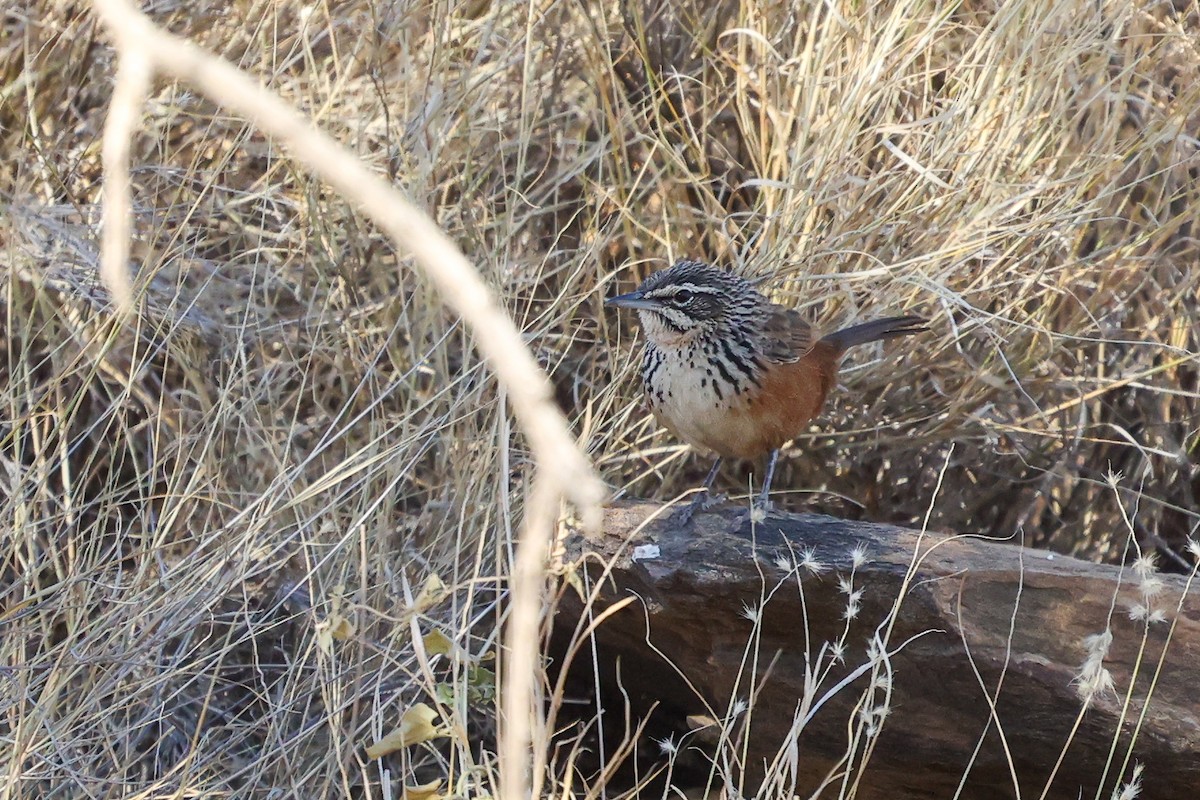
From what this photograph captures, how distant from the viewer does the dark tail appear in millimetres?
4105

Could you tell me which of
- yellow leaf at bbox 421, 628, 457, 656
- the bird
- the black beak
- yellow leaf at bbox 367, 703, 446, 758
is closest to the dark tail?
the bird

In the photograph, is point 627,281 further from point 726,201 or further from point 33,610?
point 33,610

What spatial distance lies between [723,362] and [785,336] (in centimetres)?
22

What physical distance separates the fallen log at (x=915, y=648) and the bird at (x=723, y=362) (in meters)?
0.32

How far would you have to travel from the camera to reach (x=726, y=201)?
4863mm

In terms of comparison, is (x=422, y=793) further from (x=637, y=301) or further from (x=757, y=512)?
(x=637, y=301)

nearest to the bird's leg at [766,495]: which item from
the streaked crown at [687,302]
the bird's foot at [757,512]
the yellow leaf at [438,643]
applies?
the bird's foot at [757,512]

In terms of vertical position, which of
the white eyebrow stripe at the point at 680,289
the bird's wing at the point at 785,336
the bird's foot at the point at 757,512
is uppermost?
the white eyebrow stripe at the point at 680,289

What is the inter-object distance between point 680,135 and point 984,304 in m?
1.25

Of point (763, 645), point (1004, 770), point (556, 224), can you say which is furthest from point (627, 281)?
point (1004, 770)

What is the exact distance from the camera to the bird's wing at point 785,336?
12.9 ft

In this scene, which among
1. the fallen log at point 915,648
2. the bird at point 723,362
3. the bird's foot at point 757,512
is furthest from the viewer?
the bird at point 723,362

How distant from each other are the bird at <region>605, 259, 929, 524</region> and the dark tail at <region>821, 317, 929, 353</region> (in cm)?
7

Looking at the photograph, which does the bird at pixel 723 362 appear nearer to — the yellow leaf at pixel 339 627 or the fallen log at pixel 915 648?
the fallen log at pixel 915 648
